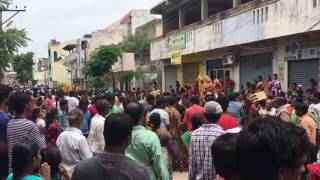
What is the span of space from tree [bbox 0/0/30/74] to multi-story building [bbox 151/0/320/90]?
22.9 ft

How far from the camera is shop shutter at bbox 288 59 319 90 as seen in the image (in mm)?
A: 15042

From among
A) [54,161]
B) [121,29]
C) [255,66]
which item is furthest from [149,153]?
[121,29]

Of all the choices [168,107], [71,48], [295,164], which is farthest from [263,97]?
[71,48]

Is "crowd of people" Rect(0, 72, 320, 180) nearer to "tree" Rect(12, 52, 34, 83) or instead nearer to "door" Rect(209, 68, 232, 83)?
"door" Rect(209, 68, 232, 83)

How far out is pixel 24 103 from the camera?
209 inches

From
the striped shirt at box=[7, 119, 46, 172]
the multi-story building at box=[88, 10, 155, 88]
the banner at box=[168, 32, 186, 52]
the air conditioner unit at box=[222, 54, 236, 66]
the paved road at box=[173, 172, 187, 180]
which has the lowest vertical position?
the paved road at box=[173, 172, 187, 180]

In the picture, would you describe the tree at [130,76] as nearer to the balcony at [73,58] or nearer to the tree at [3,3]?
the tree at [3,3]

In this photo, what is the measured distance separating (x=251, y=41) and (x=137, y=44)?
25.5 m

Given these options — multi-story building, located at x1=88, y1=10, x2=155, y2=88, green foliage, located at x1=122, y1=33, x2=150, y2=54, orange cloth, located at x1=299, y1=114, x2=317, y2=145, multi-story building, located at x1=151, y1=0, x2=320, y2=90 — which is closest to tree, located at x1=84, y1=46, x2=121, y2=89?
green foliage, located at x1=122, y1=33, x2=150, y2=54

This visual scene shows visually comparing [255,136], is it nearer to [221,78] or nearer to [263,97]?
[263,97]

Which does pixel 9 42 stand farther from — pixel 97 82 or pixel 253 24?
pixel 97 82

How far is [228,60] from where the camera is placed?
812 inches

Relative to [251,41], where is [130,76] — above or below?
below

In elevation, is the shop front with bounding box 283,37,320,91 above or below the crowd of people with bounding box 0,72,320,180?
above
